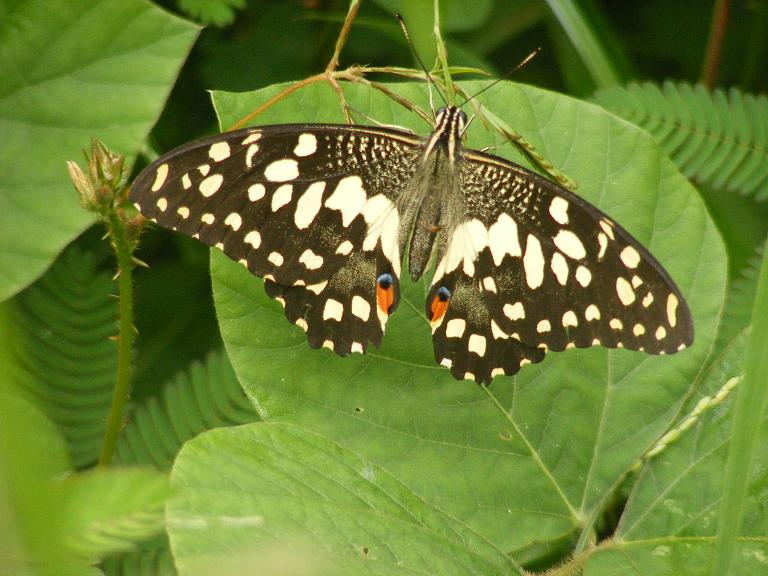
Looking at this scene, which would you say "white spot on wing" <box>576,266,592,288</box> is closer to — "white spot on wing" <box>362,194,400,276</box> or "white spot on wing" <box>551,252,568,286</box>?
"white spot on wing" <box>551,252,568,286</box>

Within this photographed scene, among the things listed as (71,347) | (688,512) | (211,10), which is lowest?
(688,512)

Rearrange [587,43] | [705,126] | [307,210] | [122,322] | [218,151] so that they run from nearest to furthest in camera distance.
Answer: [122,322], [218,151], [307,210], [705,126], [587,43]

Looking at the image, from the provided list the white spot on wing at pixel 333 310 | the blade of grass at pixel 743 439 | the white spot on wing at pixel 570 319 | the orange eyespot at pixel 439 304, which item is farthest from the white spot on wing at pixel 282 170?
the blade of grass at pixel 743 439

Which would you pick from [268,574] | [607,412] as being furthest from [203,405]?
[268,574]

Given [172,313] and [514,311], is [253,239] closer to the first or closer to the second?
[514,311]

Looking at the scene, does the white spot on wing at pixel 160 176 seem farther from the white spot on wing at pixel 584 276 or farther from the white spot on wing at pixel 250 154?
the white spot on wing at pixel 584 276

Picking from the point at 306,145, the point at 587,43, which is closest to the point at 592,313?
the point at 306,145

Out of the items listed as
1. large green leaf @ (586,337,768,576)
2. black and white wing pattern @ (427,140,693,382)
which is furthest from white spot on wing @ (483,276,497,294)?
large green leaf @ (586,337,768,576)

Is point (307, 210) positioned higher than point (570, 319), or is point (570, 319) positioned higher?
point (307, 210)
